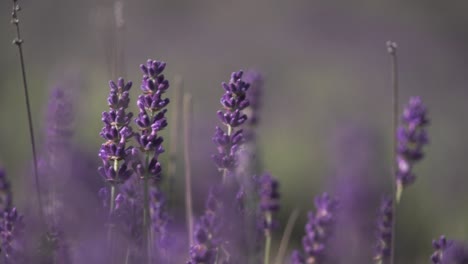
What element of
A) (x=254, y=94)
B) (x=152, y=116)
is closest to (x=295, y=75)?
(x=254, y=94)

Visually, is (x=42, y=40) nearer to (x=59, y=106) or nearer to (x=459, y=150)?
(x=459, y=150)

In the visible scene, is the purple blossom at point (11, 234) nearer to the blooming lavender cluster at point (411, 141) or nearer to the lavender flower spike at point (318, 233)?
the lavender flower spike at point (318, 233)

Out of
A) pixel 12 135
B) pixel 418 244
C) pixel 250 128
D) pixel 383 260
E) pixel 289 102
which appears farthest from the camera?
pixel 289 102

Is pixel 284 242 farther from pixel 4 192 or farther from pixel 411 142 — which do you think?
pixel 4 192

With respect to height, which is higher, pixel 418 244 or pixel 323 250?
pixel 323 250

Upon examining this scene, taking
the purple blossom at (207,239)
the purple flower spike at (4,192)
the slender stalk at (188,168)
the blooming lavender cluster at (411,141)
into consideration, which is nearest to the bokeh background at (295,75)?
the slender stalk at (188,168)

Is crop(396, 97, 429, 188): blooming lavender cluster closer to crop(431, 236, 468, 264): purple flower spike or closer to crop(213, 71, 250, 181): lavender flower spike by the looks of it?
crop(431, 236, 468, 264): purple flower spike

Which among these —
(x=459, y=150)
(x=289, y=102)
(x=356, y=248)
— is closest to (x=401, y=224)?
(x=459, y=150)
